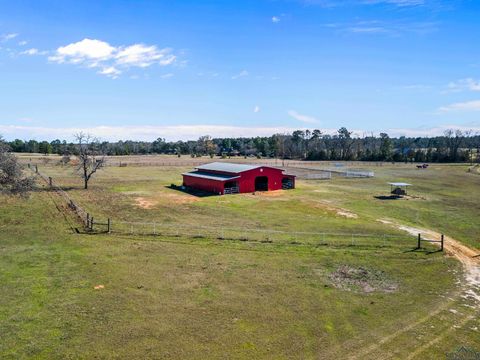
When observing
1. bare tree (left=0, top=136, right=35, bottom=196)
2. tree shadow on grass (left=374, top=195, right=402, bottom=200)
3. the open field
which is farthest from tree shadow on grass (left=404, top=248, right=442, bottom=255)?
bare tree (left=0, top=136, right=35, bottom=196)

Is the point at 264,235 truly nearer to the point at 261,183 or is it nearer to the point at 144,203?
the point at 144,203

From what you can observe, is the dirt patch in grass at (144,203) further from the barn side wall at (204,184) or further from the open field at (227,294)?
the barn side wall at (204,184)

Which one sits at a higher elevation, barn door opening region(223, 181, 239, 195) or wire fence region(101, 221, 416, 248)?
barn door opening region(223, 181, 239, 195)

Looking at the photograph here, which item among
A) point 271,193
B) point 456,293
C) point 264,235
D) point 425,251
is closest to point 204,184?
point 271,193

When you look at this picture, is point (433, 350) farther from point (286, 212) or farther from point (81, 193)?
point (81, 193)

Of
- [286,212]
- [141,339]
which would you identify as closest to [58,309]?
[141,339]

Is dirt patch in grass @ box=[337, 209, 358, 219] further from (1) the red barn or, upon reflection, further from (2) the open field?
(1) the red barn
